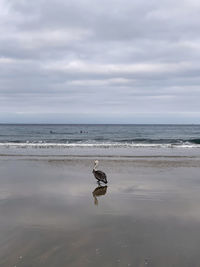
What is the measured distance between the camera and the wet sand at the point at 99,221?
18.4 ft

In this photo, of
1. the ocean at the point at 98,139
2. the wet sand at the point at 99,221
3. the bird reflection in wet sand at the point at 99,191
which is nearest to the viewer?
the wet sand at the point at 99,221

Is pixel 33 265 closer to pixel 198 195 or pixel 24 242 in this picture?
pixel 24 242

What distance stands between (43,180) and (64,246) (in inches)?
280

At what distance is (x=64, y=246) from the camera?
19.9ft

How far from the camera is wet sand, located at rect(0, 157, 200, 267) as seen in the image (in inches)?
221

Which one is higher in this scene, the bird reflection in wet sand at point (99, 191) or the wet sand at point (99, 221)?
the wet sand at point (99, 221)

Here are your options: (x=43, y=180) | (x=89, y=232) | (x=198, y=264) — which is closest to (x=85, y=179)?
(x=43, y=180)

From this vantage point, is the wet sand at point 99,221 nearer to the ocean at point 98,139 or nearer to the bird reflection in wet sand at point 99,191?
the bird reflection in wet sand at point 99,191

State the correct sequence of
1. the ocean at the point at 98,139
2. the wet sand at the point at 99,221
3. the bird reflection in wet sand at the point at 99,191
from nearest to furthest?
the wet sand at the point at 99,221, the bird reflection in wet sand at the point at 99,191, the ocean at the point at 98,139

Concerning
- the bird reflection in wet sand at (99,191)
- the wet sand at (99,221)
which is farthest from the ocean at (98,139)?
the bird reflection in wet sand at (99,191)

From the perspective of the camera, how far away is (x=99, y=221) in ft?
24.8

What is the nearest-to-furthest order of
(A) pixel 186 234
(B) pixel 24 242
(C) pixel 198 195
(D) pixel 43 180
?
(B) pixel 24 242 < (A) pixel 186 234 < (C) pixel 198 195 < (D) pixel 43 180

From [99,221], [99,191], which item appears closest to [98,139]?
[99,191]

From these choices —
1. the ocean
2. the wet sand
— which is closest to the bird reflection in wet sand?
the wet sand
